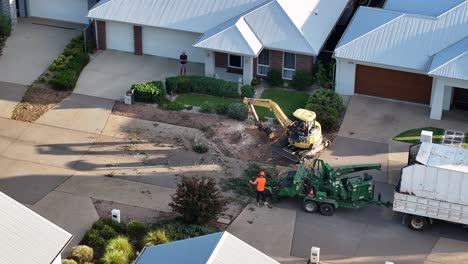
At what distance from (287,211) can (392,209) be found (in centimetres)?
426

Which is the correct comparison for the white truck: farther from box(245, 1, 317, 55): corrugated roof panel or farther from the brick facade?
the brick facade

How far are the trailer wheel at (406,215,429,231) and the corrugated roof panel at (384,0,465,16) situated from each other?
592 inches

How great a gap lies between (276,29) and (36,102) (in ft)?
41.8

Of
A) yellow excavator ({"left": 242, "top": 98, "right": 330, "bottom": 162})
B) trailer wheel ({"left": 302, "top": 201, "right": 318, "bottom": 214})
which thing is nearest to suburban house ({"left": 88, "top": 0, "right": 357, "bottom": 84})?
yellow excavator ({"left": 242, "top": 98, "right": 330, "bottom": 162})

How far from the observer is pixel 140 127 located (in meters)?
43.3

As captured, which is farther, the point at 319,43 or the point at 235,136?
the point at 319,43

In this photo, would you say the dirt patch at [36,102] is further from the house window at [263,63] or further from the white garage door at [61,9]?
the house window at [263,63]

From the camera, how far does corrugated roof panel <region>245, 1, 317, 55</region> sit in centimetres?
4650

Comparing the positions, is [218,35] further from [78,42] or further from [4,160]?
[4,160]

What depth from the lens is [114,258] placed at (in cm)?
3306

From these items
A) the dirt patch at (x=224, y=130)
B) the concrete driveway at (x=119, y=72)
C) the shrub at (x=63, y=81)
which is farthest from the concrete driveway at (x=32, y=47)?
the dirt patch at (x=224, y=130)

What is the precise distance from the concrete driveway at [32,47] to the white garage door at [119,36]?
2788 millimetres

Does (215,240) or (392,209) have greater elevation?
(215,240)

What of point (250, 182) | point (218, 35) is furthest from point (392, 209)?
point (218, 35)
